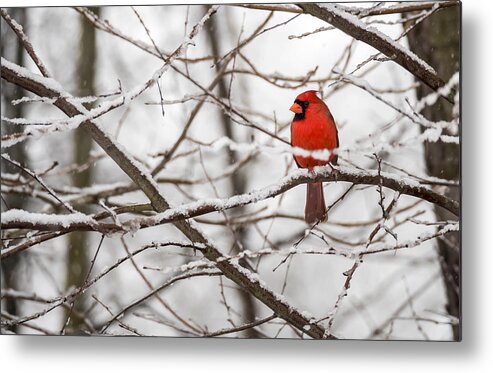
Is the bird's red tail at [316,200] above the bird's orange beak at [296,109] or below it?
below

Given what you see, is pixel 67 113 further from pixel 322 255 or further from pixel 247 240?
pixel 322 255

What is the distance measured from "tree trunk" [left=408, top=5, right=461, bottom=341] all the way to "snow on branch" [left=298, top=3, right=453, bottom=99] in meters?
0.03

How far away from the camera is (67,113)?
7.65ft

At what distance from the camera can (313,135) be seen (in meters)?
2.26

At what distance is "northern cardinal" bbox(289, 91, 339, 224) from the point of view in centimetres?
225

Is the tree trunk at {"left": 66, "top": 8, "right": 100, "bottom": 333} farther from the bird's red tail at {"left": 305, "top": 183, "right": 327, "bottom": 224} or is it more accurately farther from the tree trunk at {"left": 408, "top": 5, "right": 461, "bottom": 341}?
the tree trunk at {"left": 408, "top": 5, "right": 461, "bottom": 341}

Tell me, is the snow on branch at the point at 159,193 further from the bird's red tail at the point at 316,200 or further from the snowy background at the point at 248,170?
the bird's red tail at the point at 316,200

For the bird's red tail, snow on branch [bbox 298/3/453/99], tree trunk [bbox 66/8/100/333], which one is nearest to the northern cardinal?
the bird's red tail

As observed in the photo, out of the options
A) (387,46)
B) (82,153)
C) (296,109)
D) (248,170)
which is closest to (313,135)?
(296,109)

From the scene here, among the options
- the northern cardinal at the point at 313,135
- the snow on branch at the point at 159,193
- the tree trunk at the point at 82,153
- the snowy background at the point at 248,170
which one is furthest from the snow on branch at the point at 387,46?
the tree trunk at the point at 82,153

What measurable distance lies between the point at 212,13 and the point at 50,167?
70cm

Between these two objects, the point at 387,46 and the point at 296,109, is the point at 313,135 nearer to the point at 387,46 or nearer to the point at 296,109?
the point at 296,109

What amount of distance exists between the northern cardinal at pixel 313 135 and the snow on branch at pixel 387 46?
8.5 inches

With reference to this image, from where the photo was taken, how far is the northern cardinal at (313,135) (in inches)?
88.6
